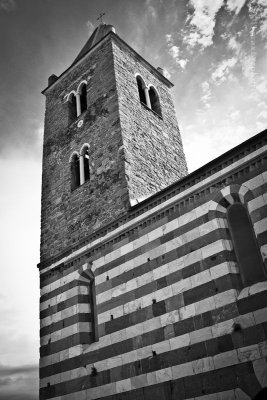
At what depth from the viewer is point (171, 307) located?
881cm

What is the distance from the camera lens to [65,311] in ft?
36.1

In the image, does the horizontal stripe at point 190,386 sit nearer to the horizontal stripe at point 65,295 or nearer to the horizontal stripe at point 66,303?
the horizontal stripe at point 66,303

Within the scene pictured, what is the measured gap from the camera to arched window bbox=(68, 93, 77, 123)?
1585cm

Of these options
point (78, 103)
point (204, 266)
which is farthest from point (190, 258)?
point (78, 103)

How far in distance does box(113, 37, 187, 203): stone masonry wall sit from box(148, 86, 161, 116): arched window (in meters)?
0.23

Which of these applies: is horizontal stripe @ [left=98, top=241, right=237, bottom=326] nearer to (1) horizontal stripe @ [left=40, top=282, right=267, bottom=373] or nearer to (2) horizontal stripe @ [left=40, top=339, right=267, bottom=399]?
(1) horizontal stripe @ [left=40, top=282, right=267, bottom=373]

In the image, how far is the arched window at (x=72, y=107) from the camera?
1585 cm

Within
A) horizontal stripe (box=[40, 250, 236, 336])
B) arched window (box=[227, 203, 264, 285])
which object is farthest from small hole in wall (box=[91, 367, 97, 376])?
arched window (box=[227, 203, 264, 285])

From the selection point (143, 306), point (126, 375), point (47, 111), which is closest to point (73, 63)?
point (47, 111)

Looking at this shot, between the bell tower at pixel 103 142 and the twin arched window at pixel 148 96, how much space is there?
0.04 meters

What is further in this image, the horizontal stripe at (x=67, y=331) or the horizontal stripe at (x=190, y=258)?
the horizontal stripe at (x=67, y=331)

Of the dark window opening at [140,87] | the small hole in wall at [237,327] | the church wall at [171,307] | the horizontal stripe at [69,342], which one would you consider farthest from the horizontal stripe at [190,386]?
the dark window opening at [140,87]

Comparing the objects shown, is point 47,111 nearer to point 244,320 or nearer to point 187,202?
point 187,202

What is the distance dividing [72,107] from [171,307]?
10.5m
